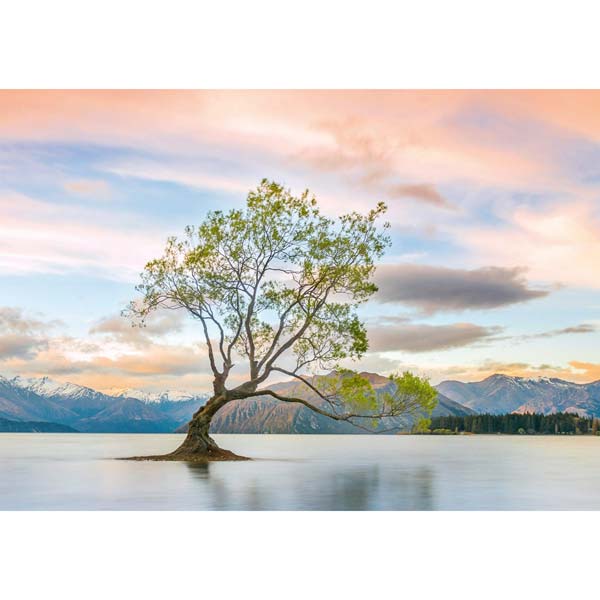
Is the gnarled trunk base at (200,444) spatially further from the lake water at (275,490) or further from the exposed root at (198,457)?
the lake water at (275,490)

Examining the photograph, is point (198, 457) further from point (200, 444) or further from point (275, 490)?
point (275, 490)

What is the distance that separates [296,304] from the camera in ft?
112

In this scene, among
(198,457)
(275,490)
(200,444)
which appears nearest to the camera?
(275,490)

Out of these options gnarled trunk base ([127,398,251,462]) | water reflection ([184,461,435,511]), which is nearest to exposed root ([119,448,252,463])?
gnarled trunk base ([127,398,251,462])

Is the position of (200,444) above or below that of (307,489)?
above

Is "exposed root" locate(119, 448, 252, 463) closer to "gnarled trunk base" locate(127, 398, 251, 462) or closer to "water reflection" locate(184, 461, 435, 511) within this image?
"gnarled trunk base" locate(127, 398, 251, 462)

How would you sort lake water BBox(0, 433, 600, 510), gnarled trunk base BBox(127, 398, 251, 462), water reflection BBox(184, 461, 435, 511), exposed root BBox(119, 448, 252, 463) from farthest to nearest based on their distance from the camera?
1. exposed root BBox(119, 448, 252, 463)
2. gnarled trunk base BBox(127, 398, 251, 462)
3. lake water BBox(0, 433, 600, 510)
4. water reflection BBox(184, 461, 435, 511)

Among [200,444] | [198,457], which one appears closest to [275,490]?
[198,457]

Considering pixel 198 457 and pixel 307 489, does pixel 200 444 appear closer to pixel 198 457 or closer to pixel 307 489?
pixel 198 457

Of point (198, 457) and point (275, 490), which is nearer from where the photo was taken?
point (275, 490)

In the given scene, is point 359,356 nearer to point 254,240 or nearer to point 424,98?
point 254,240

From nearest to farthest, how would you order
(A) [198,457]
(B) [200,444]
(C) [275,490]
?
(C) [275,490] → (A) [198,457] → (B) [200,444]

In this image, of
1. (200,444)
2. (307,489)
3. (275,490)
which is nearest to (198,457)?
(200,444)
